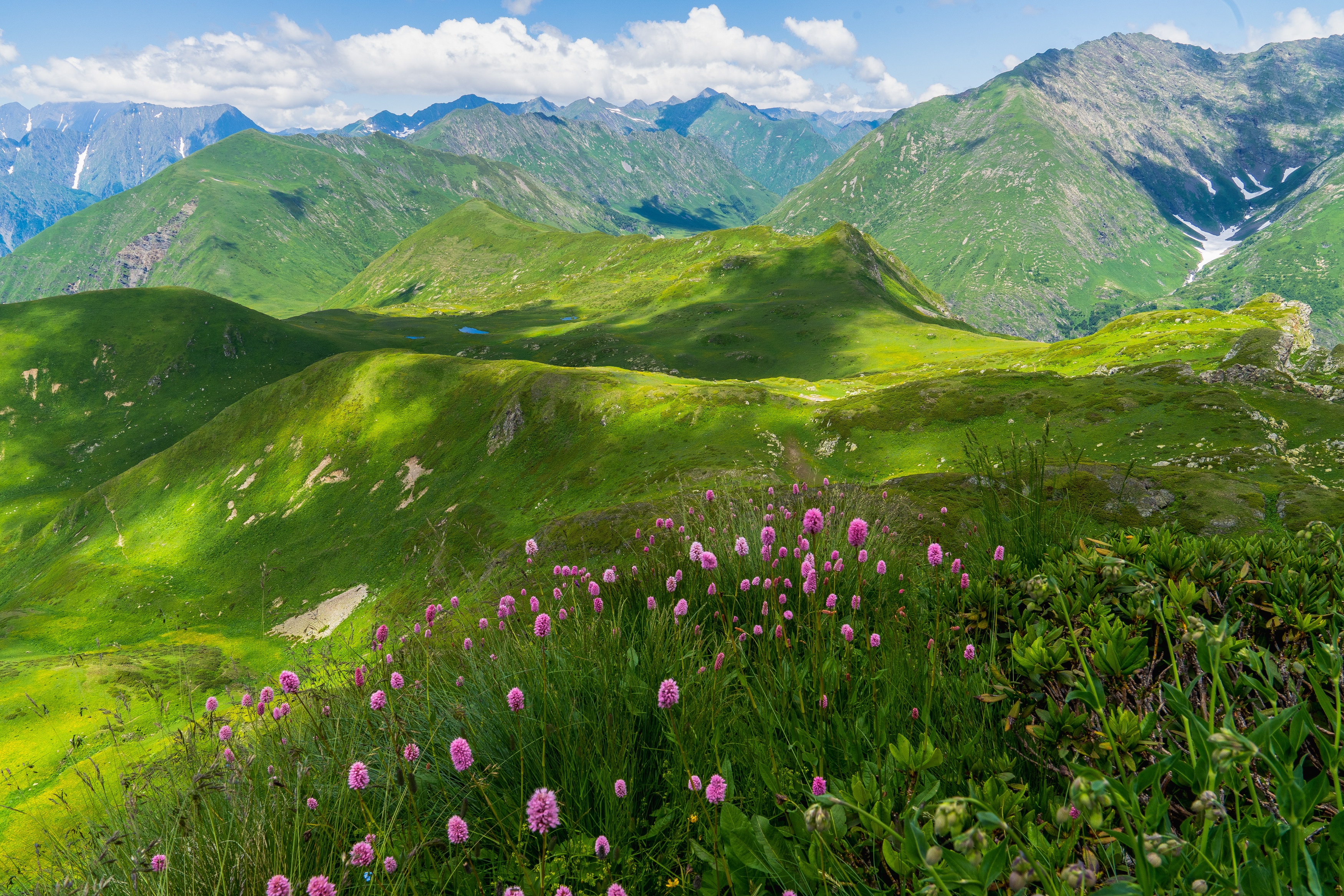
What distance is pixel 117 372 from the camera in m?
146

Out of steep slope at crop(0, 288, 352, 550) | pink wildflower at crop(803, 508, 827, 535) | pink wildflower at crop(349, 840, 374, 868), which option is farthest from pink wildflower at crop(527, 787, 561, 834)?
steep slope at crop(0, 288, 352, 550)

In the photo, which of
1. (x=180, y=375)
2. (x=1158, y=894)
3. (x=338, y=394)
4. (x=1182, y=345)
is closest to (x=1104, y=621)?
(x=1158, y=894)

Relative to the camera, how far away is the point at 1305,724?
2145 mm

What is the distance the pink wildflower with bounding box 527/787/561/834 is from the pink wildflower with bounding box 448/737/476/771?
418mm

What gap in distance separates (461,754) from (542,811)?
671 millimetres

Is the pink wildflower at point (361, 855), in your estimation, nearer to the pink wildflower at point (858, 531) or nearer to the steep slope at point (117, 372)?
the pink wildflower at point (858, 531)

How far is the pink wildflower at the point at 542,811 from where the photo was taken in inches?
103

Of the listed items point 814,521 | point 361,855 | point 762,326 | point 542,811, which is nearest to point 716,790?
point 542,811

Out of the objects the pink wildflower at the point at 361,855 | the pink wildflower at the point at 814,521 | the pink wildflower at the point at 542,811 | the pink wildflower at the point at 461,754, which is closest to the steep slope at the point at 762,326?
the pink wildflower at the point at 814,521

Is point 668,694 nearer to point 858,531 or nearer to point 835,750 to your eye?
point 835,750

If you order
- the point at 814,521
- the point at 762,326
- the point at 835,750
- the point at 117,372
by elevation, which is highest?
the point at 117,372

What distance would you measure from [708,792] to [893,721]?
174 cm

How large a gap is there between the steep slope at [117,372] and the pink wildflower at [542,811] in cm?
16403

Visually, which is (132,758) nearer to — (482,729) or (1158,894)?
(482,729)
